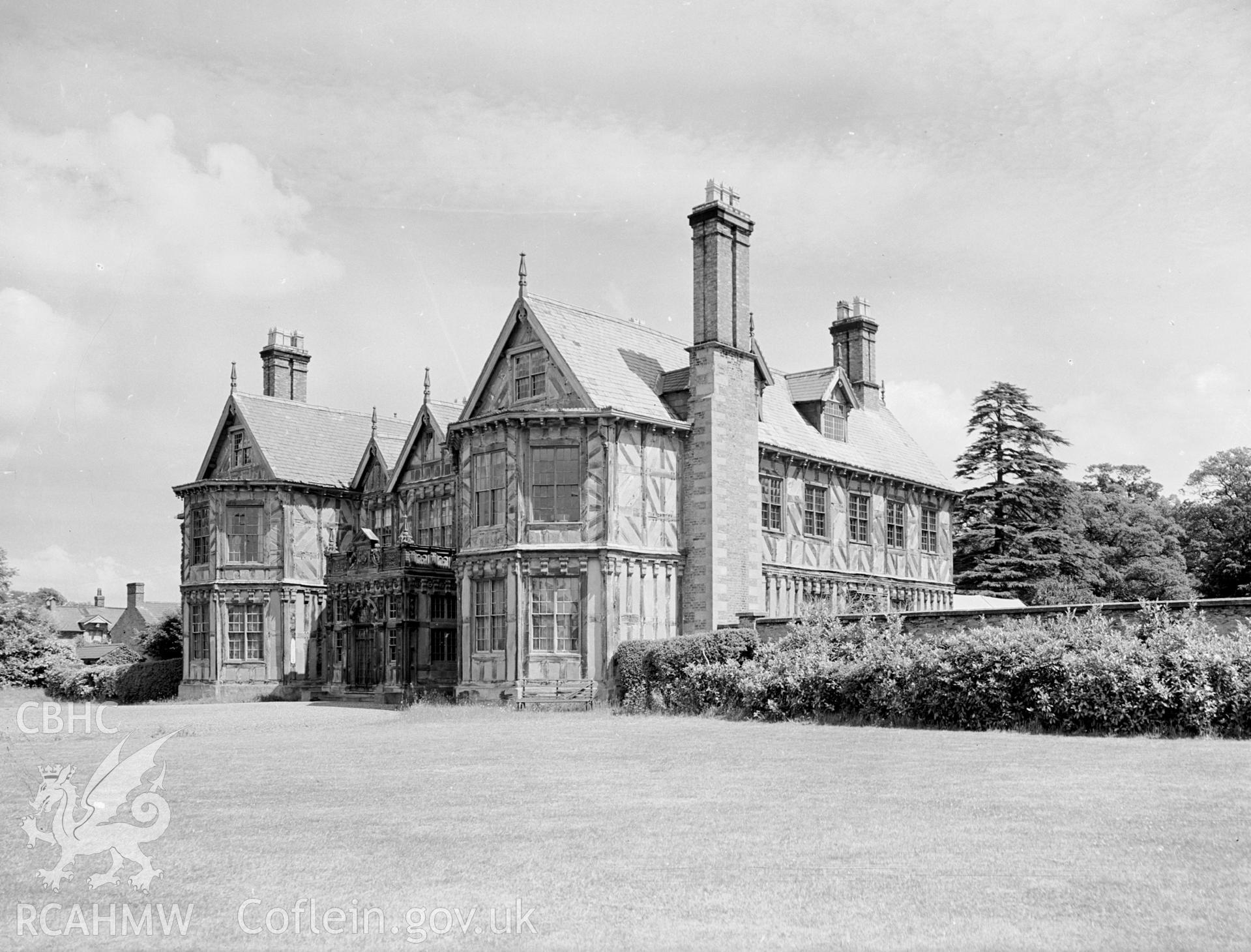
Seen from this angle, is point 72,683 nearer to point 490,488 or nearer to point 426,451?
point 426,451

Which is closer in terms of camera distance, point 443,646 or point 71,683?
point 443,646

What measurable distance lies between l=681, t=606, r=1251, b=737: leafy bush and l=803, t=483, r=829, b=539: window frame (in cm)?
1044

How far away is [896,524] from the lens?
136 ft

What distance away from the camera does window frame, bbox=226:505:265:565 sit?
138ft

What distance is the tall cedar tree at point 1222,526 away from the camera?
56062mm

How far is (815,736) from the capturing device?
20.2 metres

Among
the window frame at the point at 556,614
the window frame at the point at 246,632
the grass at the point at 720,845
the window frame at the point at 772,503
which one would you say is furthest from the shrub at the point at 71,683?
the grass at the point at 720,845

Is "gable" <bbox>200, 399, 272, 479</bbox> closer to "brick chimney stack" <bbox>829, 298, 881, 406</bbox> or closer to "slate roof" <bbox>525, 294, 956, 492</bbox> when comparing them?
"slate roof" <bbox>525, 294, 956, 492</bbox>

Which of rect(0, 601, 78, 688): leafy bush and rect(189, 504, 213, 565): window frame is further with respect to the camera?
rect(0, 601, 78, 688): leafy bush

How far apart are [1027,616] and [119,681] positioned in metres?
33.3

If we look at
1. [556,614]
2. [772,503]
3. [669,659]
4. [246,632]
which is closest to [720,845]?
[669,659]

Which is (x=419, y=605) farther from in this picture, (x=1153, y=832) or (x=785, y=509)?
(x=1153, y=832)

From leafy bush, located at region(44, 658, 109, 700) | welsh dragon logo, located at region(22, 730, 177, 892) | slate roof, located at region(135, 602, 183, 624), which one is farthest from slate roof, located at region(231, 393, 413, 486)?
→ slate roof, located at region(135, 602, 183, 624)

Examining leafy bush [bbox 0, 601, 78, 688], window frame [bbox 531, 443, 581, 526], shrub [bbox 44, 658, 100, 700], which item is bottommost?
shrub [bbox 44, 658, 100, 700]
